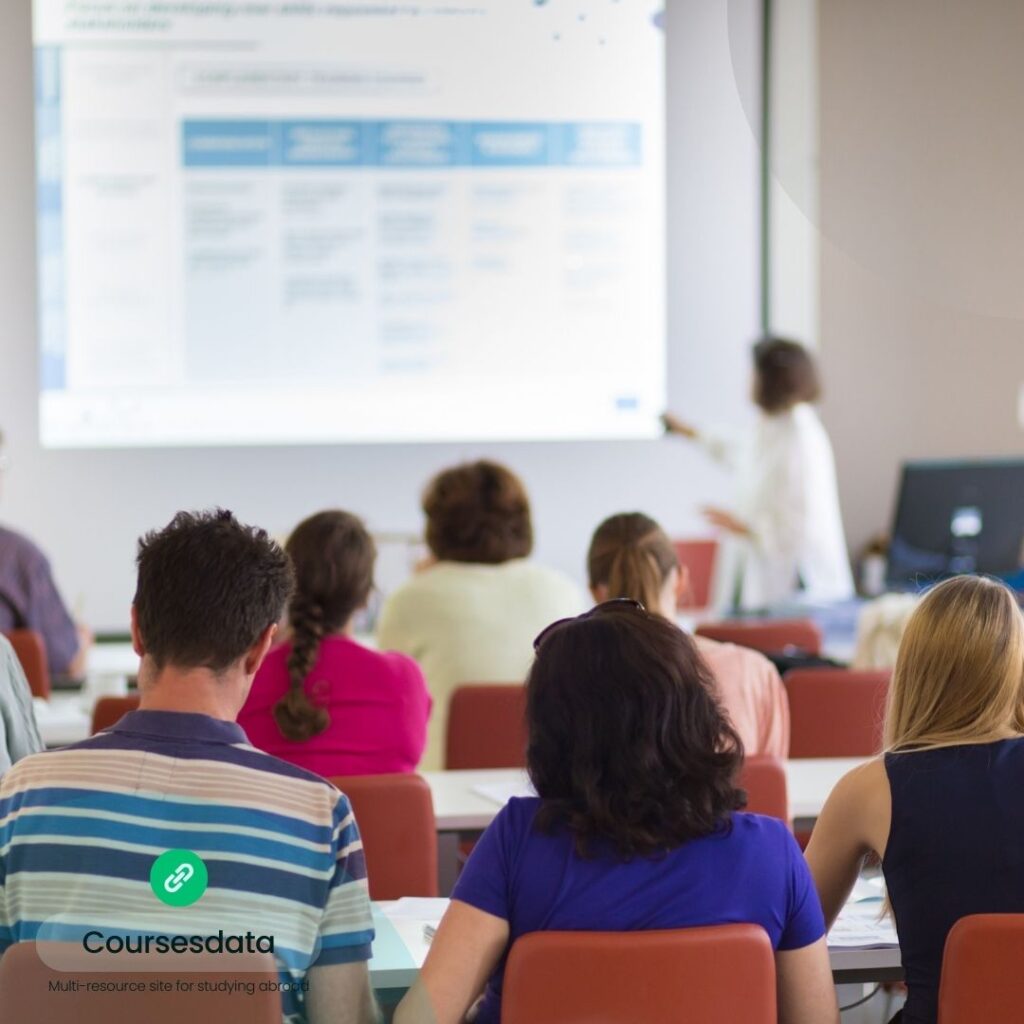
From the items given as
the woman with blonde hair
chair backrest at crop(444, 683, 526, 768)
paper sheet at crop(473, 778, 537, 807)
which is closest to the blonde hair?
the woman with blonde hair

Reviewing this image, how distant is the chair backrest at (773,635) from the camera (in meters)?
4.10

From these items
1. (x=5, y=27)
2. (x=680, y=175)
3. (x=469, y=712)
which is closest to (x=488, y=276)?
(x=680, y=175)

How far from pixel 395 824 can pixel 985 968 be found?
104 centimetres

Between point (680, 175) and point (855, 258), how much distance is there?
17.5ft

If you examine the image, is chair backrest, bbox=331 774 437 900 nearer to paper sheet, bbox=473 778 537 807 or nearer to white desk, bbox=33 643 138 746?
paper sheet, bbox=473 778 537 807

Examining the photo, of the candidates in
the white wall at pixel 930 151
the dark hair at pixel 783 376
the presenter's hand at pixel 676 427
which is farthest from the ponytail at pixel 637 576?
the dark hair at pixel 783 376

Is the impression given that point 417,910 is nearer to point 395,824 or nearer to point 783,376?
point 395,824

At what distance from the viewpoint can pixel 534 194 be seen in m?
5.45

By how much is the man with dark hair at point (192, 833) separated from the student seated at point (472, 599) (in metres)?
1.92

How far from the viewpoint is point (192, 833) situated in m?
1.28

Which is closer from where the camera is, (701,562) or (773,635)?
(773,635)

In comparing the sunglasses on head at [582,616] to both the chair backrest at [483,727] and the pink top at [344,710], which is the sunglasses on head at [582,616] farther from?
the chair backrest at [483,727]

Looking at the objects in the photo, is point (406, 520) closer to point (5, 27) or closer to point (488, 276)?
point (488, 276)

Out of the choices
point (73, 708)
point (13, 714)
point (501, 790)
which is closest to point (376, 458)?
point (73, 708)
